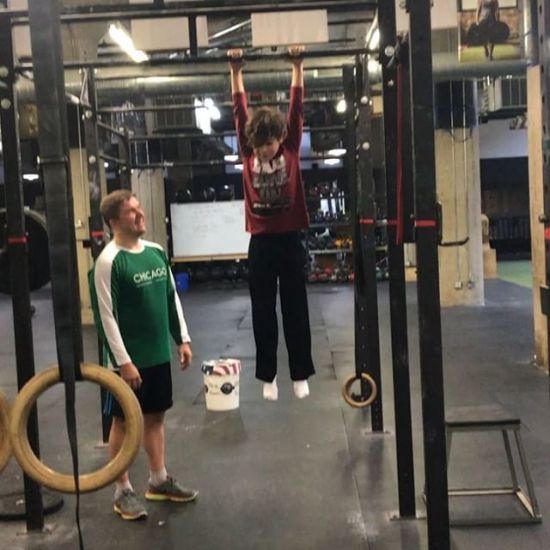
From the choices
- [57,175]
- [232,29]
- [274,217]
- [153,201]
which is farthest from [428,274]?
[153,201]

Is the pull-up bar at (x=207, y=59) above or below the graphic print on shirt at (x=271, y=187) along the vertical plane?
above

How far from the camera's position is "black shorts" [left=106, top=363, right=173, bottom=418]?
305 cm

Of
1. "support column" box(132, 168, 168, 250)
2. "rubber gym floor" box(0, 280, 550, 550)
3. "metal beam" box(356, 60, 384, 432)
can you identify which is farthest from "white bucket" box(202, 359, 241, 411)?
"support column" box(132, 168, 168, 250)

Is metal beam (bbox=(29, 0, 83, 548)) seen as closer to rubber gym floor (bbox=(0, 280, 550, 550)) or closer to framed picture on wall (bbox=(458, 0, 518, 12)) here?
rubber gym floor (bbox=(0, 280, 550, 550))

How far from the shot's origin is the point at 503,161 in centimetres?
1880

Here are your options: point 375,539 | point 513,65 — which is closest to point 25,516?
point 375,539

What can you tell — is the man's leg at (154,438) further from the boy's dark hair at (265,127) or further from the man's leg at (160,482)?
the boy's dark hair at (265,127)

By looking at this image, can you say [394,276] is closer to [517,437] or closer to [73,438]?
[517,437]

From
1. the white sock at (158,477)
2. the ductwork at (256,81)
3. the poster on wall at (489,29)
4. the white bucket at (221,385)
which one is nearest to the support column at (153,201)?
the ductwork at (256,81)

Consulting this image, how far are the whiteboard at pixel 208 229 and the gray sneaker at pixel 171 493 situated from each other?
35.9ft

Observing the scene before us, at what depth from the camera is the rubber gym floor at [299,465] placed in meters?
2.88

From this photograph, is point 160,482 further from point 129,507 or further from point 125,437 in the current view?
point 125,437

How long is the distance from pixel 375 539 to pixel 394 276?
1078mm

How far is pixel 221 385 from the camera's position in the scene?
477cm
